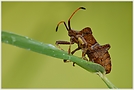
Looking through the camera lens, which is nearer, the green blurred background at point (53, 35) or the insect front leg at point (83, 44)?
the insect front leg at point (83, 44)

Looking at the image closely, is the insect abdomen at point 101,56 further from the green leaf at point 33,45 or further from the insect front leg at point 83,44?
the green leaf at point 33,45

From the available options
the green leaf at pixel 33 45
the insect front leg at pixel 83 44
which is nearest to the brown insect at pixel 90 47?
the insect front leg at pixel 83 44

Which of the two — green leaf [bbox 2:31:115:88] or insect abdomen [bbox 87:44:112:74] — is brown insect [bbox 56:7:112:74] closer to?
insect abdomen [bbox 87:44:112:74]

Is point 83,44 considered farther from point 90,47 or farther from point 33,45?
point 33,45

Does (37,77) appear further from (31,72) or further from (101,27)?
(101,27)

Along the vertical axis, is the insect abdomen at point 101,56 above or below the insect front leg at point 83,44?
below

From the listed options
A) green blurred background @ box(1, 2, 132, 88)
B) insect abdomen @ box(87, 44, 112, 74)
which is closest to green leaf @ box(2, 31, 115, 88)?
insect abdomen @ box(87, 44, 112, 74)

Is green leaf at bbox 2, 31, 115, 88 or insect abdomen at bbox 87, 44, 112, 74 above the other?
green leaf at bbox 2, 31, 115, 88

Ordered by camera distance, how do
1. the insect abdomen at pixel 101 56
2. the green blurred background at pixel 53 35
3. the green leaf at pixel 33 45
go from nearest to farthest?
the green leaf at pixel 33 45 → the insect abdomen at pixel 101 56 → the green blurred background at pixel 53 35

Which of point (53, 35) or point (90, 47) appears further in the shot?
point (53, 35)

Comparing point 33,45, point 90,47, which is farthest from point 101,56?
point 33,45

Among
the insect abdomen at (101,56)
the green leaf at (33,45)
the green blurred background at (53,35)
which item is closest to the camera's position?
the green leaf at (33,45)

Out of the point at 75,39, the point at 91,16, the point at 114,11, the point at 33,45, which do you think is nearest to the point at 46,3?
the point at 91,16
